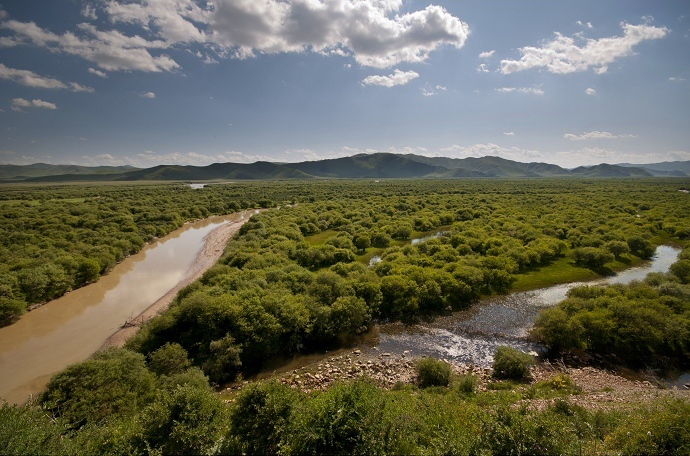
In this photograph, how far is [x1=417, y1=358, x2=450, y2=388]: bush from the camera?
1994cm

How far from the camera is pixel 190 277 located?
4125cm

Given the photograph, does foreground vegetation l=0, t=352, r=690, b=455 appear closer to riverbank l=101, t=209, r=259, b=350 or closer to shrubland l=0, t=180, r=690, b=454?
shrubland l=0, t=180, r=690, b=454

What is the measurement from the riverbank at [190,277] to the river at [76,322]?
932 millimetres

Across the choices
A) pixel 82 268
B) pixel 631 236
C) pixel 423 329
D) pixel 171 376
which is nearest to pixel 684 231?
A: pixel 631 236

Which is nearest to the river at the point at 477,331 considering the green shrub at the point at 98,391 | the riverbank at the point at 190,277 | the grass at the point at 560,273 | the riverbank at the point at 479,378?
the riverbank at the point at 479,378

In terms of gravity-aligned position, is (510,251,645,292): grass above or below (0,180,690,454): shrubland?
below

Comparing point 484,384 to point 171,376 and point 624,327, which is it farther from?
point 171,376

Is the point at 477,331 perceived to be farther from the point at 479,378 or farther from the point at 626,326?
the point at 626,326

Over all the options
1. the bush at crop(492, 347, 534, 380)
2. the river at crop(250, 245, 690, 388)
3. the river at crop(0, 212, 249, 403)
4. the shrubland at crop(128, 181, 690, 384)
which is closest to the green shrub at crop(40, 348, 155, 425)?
the shrubland at crop(128, 181, 690, 384)

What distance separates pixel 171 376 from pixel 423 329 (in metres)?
21.3

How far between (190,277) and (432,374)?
118 feet

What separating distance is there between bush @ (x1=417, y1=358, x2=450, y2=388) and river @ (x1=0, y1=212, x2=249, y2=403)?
27953mm

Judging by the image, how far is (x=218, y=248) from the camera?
5516 centimetres

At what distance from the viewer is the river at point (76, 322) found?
73.9 ft
